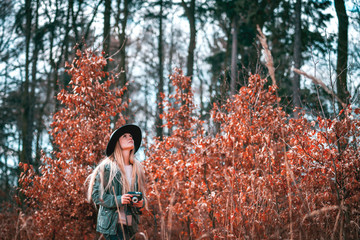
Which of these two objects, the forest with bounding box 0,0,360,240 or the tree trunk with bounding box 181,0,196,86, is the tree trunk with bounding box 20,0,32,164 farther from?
the tree trunk with bounding box 181,0,196,86

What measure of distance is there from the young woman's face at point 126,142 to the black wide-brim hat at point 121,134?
5 cm

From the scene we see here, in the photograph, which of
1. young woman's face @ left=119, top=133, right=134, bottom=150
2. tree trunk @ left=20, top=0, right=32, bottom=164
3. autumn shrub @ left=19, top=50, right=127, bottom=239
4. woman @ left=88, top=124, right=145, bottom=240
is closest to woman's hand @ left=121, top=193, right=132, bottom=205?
woman @ left=88, top=124, right=145, bottom=240

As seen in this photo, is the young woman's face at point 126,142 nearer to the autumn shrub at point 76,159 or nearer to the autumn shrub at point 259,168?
the autumn shrub at point 259,168

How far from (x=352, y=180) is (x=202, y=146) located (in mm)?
1854

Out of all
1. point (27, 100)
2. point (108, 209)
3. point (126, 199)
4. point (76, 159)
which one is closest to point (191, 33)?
point (27, 100)

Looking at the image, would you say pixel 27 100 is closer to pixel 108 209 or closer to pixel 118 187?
pixel 118 187

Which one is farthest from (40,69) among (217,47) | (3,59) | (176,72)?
(176,72)

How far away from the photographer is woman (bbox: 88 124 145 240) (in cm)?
339

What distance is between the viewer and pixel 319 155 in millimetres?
4176

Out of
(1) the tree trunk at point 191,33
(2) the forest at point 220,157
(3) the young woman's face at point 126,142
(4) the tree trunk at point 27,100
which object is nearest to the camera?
(2) the forest at point 220,157

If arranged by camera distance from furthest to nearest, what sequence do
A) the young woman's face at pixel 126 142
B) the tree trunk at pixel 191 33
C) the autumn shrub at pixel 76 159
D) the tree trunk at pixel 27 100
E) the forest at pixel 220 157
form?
the tree trunk at pixel 191 33
the tree trunk at pixel 27 100
the autumn shrub at pixel 76 159
the young woman's face at pixel 126 142
the forest at pixel 220 157

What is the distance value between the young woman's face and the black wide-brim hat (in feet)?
0.17

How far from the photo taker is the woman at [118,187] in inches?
133

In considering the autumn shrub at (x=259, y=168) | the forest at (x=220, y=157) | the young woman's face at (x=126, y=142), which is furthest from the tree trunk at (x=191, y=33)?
the young woman's face at (x=126, y=142)
